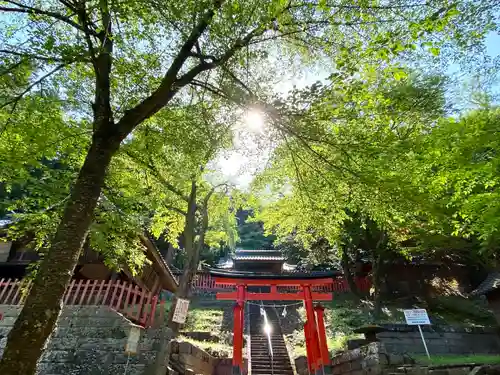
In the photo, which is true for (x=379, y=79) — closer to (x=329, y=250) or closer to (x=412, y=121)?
(x=412, y=121)

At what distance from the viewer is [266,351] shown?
593 inches

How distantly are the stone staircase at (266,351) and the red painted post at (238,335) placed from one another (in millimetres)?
3354

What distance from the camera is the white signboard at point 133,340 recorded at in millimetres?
7059

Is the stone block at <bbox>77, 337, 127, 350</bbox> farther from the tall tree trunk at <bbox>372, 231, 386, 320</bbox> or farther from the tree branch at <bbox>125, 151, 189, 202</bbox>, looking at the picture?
the tall tree trunk at <bbox>372, 231, 386, 320</bbox>

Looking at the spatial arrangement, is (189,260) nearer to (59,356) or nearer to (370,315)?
(59,356)

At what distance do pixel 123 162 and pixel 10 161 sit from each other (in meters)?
4.27

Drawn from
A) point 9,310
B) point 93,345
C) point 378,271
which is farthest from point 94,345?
point 378,271

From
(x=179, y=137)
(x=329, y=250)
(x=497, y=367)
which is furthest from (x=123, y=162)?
(x=329, y=250)

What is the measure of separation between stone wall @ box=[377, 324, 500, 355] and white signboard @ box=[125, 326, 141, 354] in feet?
30.6

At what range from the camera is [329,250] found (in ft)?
75.7

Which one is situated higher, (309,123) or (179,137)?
(179,137)

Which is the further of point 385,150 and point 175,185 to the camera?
point 175,185

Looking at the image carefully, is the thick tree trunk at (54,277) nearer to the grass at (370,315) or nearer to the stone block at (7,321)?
the stone block at (7,321)

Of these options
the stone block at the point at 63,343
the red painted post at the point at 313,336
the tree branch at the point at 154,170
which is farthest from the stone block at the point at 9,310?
the red painted post at the point at 313,336
